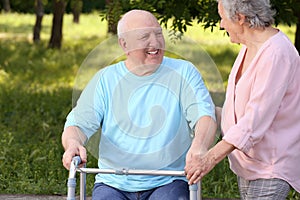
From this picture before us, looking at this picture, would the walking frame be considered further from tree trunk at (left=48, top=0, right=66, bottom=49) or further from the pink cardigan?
tree trunk at (left=48, top=0, right=66, bottom=49)

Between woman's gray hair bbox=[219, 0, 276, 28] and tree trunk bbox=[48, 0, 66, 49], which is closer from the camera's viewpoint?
woman's gray hair bbox=[219, 0, 276, 28]

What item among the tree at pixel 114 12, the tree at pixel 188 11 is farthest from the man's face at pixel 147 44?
the tree at pixel 114 12

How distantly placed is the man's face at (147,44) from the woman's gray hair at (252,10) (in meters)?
0.36

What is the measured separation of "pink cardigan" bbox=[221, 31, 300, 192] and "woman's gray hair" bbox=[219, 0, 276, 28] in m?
0.10

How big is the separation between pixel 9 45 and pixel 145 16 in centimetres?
1739

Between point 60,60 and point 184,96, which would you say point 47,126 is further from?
point 60,60

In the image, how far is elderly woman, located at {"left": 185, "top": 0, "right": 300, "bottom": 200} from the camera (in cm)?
390

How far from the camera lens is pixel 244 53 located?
4.18 meters

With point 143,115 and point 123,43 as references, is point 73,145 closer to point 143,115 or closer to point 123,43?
point 143,115

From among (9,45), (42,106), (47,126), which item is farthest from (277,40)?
(9,45)

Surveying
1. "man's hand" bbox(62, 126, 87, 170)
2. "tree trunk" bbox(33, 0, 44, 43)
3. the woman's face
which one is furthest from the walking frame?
"tree trunk" bbox(33, 0, 44, 43)

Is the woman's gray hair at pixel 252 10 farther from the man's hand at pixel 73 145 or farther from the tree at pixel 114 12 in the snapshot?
the tree at pixel 114 12

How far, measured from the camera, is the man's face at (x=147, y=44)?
4.12 meters

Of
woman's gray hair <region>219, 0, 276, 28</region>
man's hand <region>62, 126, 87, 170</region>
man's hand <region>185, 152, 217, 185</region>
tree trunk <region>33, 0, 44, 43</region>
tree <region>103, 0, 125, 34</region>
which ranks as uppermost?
woman's gray hair <region>219, 0, 276, 28</region>
